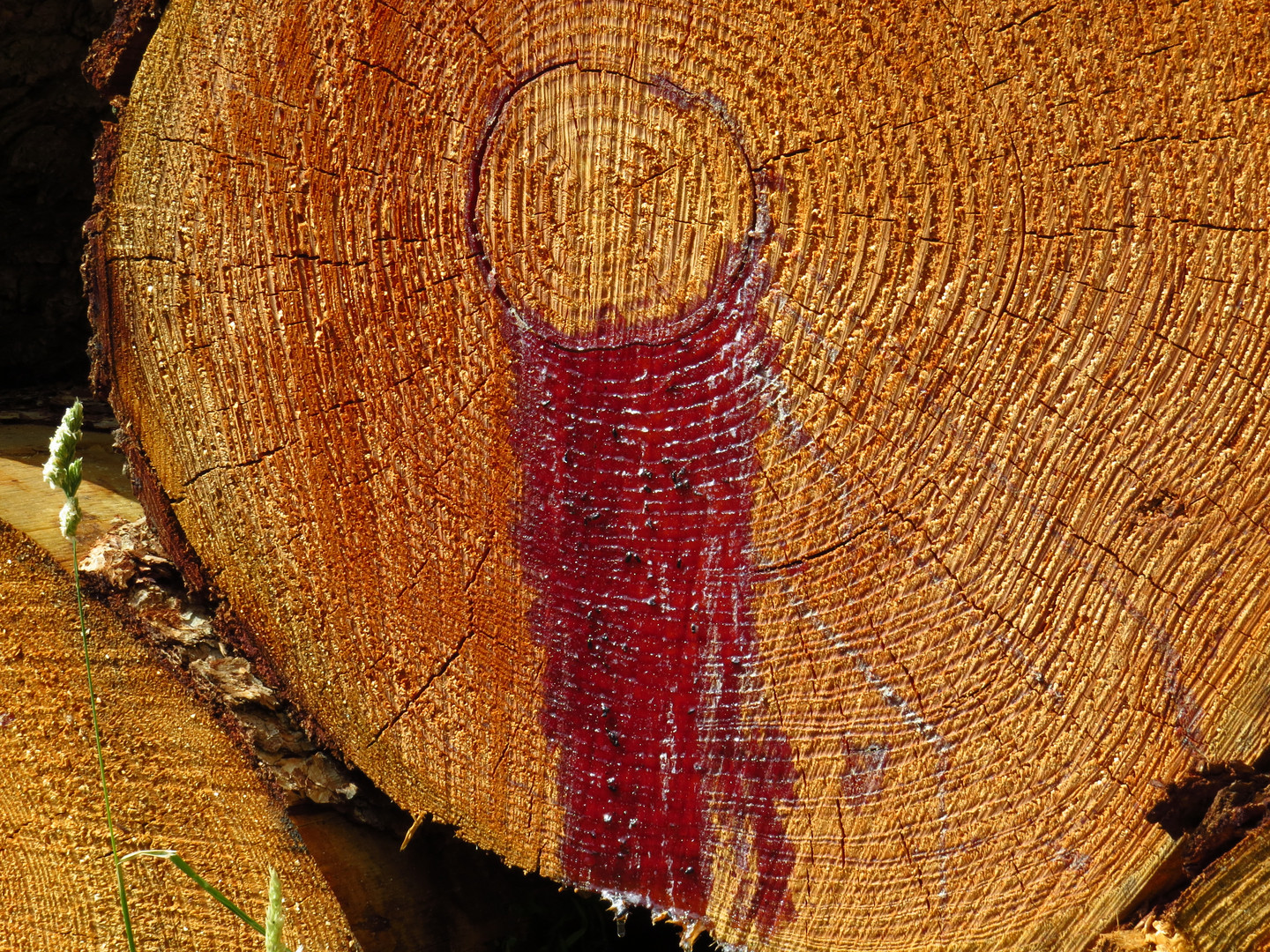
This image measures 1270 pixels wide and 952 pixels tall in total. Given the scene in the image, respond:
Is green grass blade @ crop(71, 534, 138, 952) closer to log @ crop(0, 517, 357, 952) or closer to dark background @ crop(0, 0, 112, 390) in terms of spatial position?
log @ crop(0, 517, 357, 952)

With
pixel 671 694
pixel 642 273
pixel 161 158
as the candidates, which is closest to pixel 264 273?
pixel 161 158

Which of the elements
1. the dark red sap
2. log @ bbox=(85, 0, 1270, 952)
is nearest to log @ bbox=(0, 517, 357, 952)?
log @ bbox=(85, 0, 1270, 952)

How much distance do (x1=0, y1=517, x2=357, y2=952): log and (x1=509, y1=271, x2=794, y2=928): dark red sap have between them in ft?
1.74

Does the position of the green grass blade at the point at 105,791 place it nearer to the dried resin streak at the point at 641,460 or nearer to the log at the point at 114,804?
the log at the point at 114,804

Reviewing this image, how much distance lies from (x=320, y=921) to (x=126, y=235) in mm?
1148

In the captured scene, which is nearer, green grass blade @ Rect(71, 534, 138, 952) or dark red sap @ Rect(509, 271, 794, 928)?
green grass blade @ Rect(71, 534, 138, 952)

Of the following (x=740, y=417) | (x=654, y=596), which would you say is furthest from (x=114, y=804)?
(x=740, y=417)

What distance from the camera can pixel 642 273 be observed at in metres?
1.29

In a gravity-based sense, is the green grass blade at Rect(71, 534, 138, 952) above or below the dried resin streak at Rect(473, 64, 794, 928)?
below

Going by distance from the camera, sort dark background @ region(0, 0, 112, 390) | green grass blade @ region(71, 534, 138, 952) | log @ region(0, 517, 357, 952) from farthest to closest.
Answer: dark background @ region(0, 0, 112, 390), log @ region(0, 517, 357, 952), green grass blade @ region(71, 534, 138, 952)

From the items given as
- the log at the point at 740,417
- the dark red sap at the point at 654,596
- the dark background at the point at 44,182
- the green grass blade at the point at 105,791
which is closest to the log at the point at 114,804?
the green grass blade at the point at 105,791

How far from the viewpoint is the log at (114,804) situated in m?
1.50

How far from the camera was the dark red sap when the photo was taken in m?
1.31

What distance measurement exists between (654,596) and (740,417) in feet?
0.93
